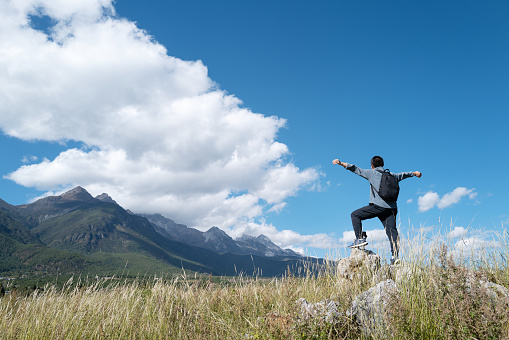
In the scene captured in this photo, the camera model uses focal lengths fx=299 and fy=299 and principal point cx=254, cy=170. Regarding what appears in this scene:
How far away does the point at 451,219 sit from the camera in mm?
5699

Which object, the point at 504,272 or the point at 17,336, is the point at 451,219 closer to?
the point at 504,272

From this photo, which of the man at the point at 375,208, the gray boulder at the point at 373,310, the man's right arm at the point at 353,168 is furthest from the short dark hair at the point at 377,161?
the gray boulder at the point at 373,310

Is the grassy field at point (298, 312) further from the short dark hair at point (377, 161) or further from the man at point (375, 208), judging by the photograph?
the short dark hair at point (377, 161)

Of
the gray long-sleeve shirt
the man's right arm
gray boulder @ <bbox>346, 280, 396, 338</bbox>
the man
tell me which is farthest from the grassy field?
the man's right arm

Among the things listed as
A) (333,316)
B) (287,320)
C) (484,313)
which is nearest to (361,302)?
(333,316)

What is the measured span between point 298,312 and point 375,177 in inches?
171

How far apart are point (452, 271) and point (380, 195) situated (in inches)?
118

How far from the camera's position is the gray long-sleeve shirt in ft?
23.4

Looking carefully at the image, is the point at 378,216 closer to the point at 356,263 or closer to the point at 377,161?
the point at 356,263

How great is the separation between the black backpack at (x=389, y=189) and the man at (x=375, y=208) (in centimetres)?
8

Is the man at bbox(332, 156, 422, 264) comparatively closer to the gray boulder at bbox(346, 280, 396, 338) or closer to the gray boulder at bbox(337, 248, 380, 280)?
the gray boulder at bbox(337, 248, 380, 280)

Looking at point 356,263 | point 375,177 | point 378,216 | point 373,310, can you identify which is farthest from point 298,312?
point 375,177

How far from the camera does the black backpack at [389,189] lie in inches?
279

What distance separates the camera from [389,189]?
710 cm
